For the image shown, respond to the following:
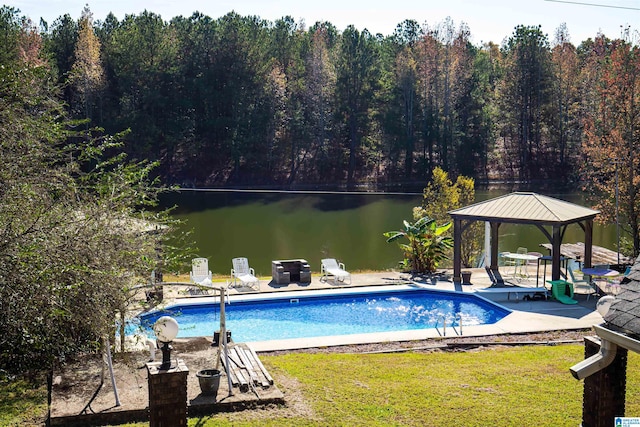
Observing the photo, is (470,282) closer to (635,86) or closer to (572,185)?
(635,86)

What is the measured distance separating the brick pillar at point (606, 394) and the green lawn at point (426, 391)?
3.75 feet

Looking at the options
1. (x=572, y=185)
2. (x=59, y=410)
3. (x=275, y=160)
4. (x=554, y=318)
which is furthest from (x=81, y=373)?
(x=572, y=185)

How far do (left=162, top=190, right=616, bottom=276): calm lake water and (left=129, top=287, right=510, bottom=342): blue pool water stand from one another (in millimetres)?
5507

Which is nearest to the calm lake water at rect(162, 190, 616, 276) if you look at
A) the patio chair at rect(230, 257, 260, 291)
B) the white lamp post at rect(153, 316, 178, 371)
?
the patio chair at rect(230, 257, 260, 291)

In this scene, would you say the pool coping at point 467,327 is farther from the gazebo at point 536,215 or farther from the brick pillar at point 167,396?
the brick pillar at point 167,396

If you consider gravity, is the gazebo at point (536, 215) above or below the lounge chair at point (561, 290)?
above

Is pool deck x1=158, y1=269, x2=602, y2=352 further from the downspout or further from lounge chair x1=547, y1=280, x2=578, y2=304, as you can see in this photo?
the downspout

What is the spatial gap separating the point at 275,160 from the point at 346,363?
32.2m

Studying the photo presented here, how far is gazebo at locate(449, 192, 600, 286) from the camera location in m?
14.1

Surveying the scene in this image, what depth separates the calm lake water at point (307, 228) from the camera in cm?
2271

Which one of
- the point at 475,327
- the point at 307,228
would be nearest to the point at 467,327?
the point at 475,327

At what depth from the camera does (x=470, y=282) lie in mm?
15344

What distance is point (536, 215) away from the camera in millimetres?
14273

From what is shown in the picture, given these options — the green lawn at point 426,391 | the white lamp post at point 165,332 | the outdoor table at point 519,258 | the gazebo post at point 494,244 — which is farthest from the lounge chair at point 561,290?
the white lamp post at point 165,332
